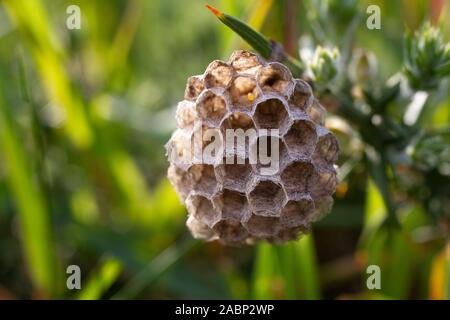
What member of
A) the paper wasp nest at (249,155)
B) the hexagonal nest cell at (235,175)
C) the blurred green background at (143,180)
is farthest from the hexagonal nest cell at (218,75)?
the blurred green background at (143,180)

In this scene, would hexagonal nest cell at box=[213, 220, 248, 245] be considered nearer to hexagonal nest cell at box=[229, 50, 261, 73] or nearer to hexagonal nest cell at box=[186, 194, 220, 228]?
hexagonal nest cell at box=[186, 194, 220, 228]

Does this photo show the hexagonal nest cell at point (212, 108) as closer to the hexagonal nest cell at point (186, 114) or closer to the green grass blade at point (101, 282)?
the hexagonal nest cell at point (186, 114)

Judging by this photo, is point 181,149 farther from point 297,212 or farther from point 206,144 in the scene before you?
point 297,212

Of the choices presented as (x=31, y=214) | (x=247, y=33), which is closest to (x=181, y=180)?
(x=247, y=33)

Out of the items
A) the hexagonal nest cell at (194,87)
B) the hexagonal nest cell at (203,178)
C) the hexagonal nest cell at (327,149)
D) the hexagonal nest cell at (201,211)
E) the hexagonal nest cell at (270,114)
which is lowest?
the hexagonal nest cell at (201,211)

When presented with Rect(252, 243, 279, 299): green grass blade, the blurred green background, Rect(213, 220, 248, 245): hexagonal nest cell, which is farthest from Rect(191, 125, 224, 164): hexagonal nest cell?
Rect(252, 243, 279, 299): green grass blade
